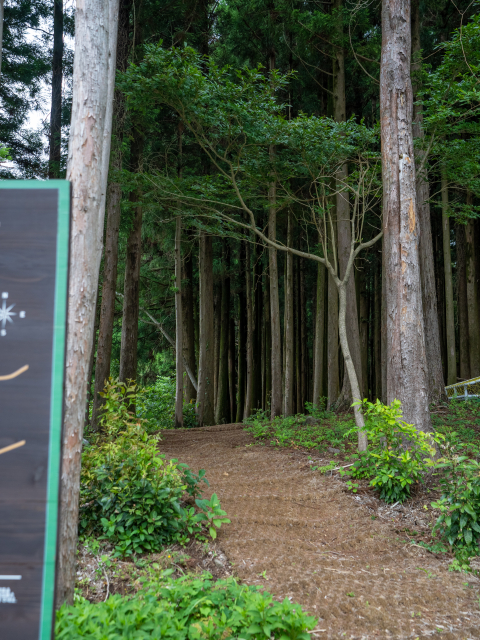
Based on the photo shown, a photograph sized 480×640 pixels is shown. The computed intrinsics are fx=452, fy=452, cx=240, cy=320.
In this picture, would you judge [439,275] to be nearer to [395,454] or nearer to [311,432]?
[311,432]

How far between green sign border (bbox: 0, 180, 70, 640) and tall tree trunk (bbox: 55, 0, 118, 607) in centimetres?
67

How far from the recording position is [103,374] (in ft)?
29.6

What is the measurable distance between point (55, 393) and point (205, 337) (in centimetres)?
1183

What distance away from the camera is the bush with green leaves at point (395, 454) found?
5.01 meters

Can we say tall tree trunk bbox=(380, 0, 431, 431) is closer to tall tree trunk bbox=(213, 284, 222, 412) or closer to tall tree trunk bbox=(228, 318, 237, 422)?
tall tree trunk bbox=(213, 284, 222, 412)

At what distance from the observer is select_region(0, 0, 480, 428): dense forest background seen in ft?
26.9

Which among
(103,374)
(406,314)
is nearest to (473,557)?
(406,314)

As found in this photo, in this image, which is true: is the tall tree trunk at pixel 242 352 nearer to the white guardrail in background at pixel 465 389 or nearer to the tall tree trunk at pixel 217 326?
the tall tree trunk at pixel 217 326

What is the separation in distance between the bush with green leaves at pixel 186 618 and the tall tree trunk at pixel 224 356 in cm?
1522

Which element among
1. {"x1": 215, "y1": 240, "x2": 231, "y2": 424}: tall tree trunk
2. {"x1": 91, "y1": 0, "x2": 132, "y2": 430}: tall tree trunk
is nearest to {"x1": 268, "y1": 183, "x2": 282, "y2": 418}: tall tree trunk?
{"x1": 91, "y1": 0, "x2": 132, "y2": 430}: tall tree trunk

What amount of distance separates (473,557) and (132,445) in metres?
3.27

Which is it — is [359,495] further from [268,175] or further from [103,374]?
[268,175]

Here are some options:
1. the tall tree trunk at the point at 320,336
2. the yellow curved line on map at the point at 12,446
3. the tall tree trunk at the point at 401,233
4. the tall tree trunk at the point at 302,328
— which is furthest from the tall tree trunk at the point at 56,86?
the tall tree trunk at the point at 302,328

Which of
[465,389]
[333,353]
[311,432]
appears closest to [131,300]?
[311,432]
